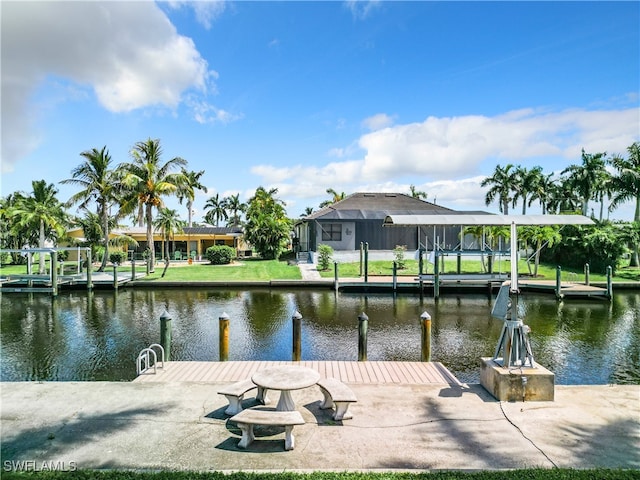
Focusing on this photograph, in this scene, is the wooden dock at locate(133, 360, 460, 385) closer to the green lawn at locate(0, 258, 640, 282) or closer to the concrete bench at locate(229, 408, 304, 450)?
the concrete bench at locate(229, 408, 304, 450)

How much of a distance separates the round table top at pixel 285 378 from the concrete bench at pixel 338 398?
291 millimetres

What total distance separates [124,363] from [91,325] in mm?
5520

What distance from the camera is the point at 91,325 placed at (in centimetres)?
1504

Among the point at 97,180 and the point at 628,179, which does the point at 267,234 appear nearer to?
the point at 97,180

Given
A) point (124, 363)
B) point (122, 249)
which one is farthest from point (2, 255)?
point (124, 363)

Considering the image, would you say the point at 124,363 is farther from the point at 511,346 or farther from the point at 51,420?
the point at 511,346

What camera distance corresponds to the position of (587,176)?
4094cm

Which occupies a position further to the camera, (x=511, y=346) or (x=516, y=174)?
(x=516, y=174)

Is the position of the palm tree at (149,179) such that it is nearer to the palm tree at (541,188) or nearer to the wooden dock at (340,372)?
the wooden dock at (340,372)

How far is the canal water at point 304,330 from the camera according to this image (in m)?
10.6

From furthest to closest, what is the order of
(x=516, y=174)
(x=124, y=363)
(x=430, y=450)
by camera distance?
(x=516, y=174) → (x=124, y=363) → (x=430, y=450)

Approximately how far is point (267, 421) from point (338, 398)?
1.24 metres

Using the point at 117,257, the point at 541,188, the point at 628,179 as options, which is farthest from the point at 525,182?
the point at 117,257

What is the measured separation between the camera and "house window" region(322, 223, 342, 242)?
34250mm
